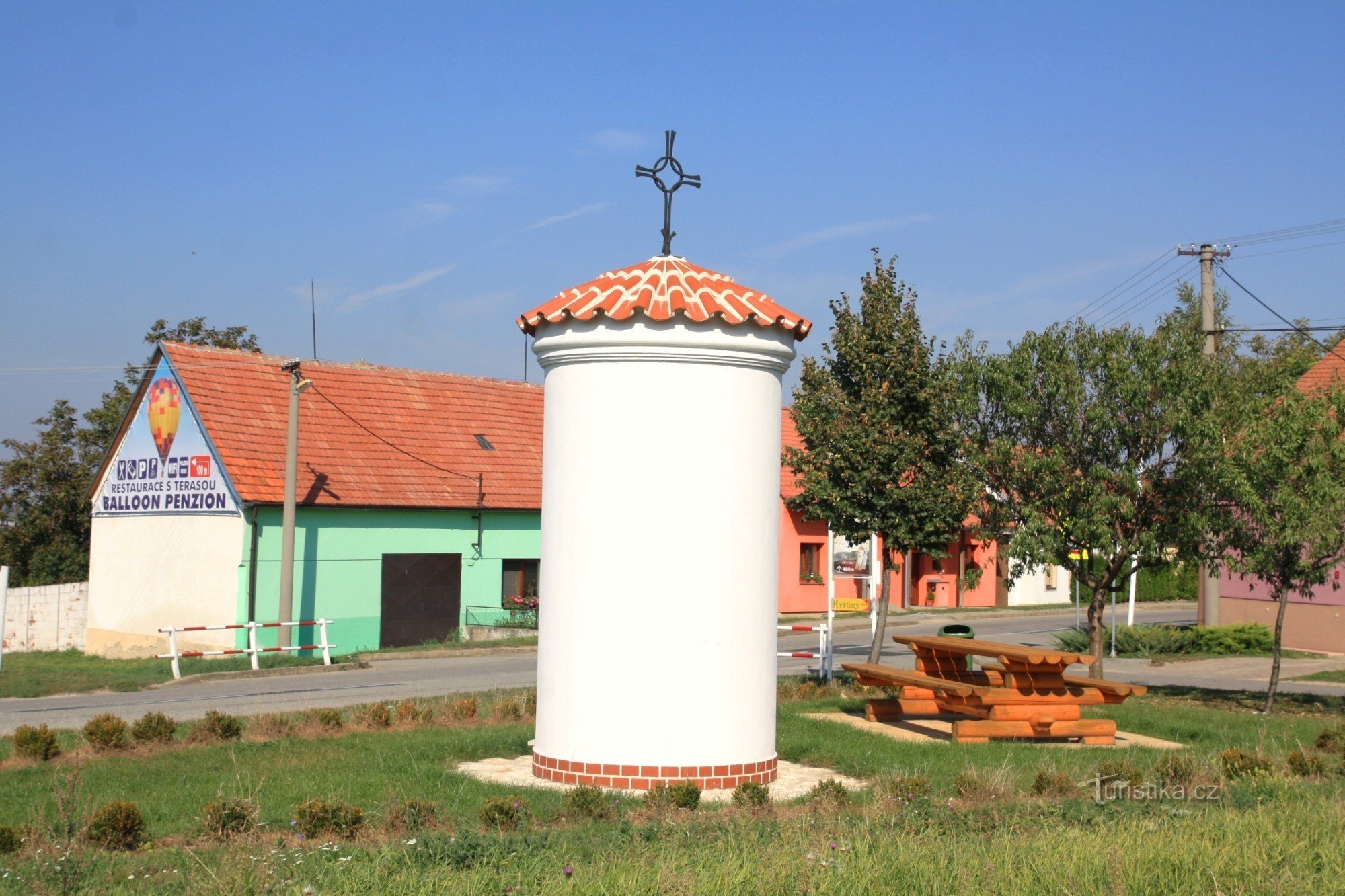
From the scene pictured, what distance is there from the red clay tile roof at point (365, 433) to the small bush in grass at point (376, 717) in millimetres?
14190

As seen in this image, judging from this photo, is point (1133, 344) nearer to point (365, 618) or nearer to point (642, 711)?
point (642, 711)

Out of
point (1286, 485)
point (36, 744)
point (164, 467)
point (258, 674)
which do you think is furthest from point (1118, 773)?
point (164, 467)

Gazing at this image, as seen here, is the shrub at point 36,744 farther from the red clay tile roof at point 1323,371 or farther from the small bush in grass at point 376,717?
the red clay tile roof at point 1323,371

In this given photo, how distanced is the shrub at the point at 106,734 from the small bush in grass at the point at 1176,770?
27.7ft

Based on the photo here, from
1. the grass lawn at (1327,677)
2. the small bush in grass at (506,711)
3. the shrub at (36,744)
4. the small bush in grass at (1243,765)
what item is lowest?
the grass lawn at (1327,677)

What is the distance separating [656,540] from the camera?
9.19 metres

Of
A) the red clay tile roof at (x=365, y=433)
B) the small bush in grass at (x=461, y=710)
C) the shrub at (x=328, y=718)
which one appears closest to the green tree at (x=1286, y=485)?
the small bush in grass at (x=461, y=710)

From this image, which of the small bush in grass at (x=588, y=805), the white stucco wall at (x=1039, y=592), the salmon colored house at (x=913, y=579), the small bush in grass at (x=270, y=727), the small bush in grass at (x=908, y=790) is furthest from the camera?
the white stucco wall at (x=1039, y=592)

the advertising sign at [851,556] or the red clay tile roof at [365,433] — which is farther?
the advertising sign at [851,556]

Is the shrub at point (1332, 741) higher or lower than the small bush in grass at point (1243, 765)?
lower

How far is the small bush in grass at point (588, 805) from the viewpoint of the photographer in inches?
315

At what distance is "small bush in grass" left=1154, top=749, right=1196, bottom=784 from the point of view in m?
9.30

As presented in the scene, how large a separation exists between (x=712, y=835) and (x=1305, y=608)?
24.1 metres

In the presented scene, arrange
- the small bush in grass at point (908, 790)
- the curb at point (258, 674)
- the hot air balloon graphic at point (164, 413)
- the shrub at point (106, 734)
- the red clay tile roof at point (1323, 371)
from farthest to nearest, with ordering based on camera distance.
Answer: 1. the hot air balloon graphic at point (164, 413)
2. the red clay tile roof at point (1323, 371)
3. the curb at point (258, 674)
4. the shrub at point (106, 734)
5. the small bush in grass at point (908, 790)
